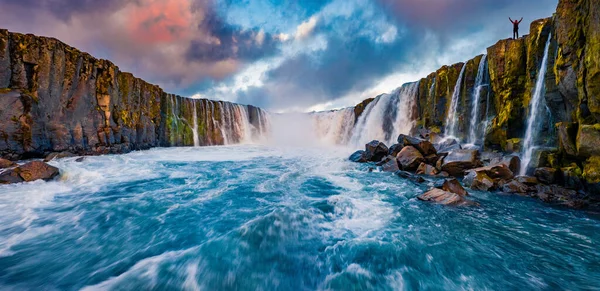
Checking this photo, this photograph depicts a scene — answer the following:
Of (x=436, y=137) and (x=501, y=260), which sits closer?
(x=501, y=260)

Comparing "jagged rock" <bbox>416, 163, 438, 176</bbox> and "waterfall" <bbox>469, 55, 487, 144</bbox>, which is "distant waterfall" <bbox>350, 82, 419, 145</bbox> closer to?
"waterfall" <bbox>469, 55, 487, 144</bbox>

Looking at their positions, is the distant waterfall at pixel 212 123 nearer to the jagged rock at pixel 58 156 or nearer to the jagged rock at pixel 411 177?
the jagged rock at pixel 58 156

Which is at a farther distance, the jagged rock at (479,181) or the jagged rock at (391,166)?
the jagged rock at (391,166)

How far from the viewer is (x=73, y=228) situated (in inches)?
217

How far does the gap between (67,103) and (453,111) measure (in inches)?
1069

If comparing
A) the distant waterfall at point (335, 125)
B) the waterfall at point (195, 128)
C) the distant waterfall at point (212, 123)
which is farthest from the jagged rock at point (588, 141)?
the waterfall at point (195, 128)

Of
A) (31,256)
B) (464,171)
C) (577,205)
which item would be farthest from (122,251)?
(464,171)

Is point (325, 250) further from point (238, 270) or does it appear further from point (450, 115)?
point (450, 115)

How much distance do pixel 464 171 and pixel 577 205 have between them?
4.22m

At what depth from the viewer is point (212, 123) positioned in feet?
107

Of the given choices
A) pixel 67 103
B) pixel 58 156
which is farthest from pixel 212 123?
pixel 58 156

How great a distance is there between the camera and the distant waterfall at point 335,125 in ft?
107

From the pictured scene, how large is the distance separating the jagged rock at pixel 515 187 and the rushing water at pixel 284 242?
2.11ft

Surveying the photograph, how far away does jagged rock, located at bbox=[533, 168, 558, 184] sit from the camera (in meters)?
7.93
